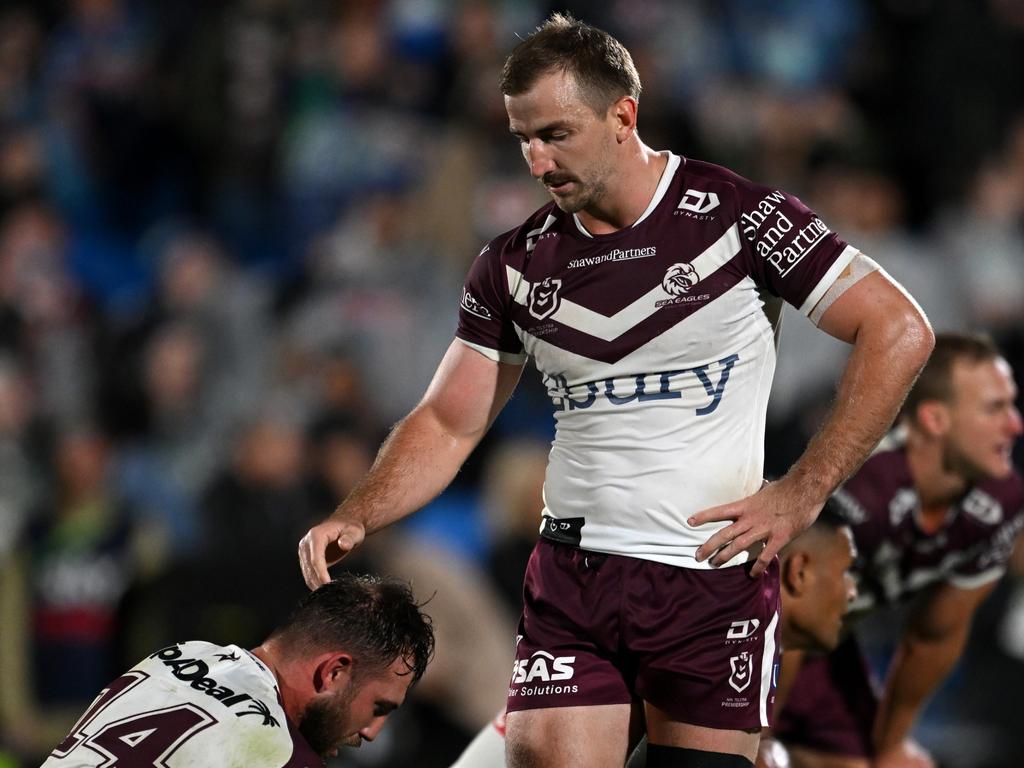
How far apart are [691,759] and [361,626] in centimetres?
92

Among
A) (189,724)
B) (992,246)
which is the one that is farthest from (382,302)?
(189,724)

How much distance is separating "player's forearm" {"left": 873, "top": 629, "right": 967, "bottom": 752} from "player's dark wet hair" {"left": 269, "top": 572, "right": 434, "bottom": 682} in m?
2.51

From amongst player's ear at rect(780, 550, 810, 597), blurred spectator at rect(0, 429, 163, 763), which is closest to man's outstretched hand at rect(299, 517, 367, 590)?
player's ear at rect(780, 550, 810, 597)

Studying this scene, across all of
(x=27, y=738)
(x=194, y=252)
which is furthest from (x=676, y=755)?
(x=194, y=252)

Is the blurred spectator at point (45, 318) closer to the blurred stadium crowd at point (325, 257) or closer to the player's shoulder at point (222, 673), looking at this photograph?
the blurred stadium crowd at point (325, 257)

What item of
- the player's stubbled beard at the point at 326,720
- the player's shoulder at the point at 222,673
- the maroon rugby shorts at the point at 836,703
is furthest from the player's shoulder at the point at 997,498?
the player's shoulder at the point at 222,673

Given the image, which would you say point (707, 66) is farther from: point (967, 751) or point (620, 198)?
point (620, 198)

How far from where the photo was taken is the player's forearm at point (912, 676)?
6160 mm

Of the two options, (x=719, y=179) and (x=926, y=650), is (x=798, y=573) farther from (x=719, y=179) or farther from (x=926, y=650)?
(x=719, y=179)

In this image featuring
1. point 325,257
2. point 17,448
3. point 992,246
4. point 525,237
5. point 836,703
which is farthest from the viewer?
point 325,257

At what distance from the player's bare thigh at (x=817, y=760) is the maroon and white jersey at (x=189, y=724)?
9.73 feet

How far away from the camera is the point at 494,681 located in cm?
849

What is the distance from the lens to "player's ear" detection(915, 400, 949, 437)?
585 cm

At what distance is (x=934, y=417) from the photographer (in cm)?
586
